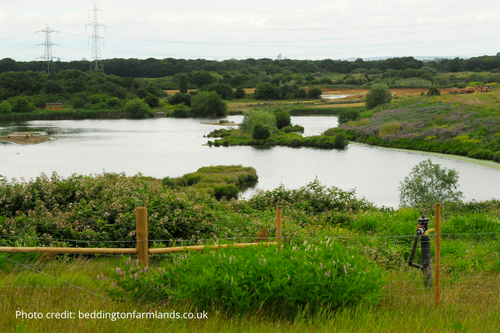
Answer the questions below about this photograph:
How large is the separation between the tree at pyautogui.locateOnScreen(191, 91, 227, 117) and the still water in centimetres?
3480

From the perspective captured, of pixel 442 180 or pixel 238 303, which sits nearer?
pixel 238 303

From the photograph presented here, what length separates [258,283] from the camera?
449cm

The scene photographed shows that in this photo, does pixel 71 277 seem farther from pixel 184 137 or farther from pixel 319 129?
pixel 319 129

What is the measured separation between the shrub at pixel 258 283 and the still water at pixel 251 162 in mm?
16759

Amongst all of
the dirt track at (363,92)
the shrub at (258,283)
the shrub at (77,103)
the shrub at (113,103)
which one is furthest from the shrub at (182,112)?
the shrub at (258,283)

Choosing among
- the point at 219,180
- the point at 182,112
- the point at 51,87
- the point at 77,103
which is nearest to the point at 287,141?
the point at 219,180

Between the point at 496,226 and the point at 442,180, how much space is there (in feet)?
20.9

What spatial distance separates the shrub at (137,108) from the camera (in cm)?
9019

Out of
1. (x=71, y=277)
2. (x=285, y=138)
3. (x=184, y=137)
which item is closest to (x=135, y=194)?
(x=71, y=277)

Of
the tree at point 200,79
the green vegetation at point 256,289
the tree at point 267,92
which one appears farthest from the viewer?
the tree at point 200,79

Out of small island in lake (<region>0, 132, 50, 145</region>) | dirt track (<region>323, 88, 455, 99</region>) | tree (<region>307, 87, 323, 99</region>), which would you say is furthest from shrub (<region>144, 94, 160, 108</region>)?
small island in lake (<region>0, 132, 50, 145</region>)

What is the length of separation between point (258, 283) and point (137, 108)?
89982 millimetres

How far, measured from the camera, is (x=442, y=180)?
16297mm

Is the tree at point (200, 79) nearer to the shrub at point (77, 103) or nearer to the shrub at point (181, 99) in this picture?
the shrub at point (181, 99)
